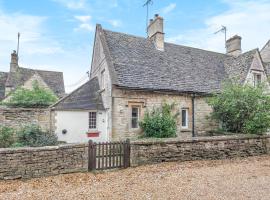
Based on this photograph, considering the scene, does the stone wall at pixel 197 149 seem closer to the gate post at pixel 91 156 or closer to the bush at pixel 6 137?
the gate post at pixel 91 156

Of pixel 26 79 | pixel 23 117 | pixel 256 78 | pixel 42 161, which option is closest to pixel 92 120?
pixel 23 117

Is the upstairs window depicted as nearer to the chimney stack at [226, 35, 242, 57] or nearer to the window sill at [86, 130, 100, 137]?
the window sill at [86, 130, 100, 137]

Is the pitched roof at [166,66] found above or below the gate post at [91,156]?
above

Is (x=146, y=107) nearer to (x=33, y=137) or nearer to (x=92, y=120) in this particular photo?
(x=92, y=120)

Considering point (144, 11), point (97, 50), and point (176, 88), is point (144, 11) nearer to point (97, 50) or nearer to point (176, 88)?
point (97, 50)

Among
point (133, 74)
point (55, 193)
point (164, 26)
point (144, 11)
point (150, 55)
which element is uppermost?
point (144, 11)

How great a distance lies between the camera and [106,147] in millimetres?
8641

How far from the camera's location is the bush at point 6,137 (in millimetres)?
12742

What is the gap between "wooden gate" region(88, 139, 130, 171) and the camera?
8.48 m

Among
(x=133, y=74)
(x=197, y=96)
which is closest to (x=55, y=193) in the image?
(x=133, y=74)

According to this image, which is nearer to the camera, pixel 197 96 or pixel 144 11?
pixel 197 96

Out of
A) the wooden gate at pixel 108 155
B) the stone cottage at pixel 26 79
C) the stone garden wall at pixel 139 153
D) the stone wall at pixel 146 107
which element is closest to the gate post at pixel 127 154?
the wooden gate at pixel 108 155

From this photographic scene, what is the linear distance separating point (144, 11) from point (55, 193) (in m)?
19.1

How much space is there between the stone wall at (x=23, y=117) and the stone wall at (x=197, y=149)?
306 inches
